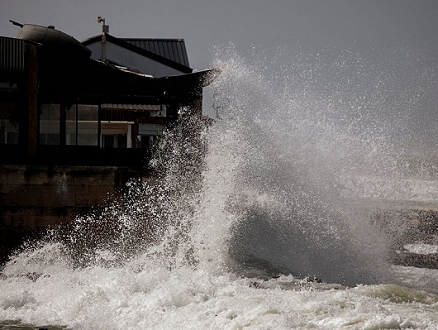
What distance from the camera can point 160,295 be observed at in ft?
38.5

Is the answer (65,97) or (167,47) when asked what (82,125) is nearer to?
(65,97)

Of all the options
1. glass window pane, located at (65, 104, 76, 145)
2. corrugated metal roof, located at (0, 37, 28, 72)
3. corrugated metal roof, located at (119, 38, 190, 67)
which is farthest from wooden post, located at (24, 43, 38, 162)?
corrugated metal roof, located at (119, 38, 190, 67)

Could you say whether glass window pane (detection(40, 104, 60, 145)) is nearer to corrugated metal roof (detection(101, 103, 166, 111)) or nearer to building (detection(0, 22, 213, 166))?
building (detection(0, 22, 213, 166))

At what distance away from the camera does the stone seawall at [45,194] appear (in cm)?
1766

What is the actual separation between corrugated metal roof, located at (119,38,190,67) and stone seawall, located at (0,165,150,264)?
54.6 feet

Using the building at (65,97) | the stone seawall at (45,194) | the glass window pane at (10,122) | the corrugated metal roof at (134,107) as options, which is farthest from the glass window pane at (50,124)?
the corrugated metal roof at (134,107)

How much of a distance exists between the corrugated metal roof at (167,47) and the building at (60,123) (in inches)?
435

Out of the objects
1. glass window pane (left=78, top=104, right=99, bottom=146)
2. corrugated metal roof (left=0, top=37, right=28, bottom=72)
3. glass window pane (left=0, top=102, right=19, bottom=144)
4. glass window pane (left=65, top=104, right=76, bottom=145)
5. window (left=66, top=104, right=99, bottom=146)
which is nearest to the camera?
corrugated metal roof (left=0, top=37, right=28, bottom=72)

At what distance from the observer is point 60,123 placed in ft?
66.7

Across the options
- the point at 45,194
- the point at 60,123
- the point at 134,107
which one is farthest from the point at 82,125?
the point at 134,107

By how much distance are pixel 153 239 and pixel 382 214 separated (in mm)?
6982

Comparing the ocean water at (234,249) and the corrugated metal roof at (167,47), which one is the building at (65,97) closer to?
the ocean water at (234,249)

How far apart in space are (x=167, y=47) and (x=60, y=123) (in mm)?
15301

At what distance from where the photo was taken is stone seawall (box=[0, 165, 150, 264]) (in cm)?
1766
